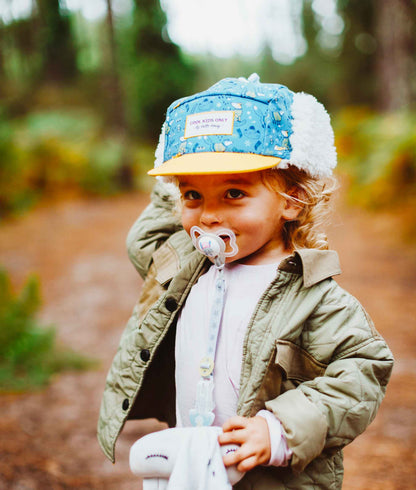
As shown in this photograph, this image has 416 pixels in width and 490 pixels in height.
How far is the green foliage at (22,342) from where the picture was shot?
3867mm

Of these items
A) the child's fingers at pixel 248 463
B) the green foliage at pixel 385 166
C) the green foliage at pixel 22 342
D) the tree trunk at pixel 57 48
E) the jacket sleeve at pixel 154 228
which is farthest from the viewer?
the tree trunk at pixel 57 48

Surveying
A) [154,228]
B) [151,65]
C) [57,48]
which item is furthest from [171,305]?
[57,48]

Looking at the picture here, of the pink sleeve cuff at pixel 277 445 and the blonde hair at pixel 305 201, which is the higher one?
the blonde hair at pixel 305 201

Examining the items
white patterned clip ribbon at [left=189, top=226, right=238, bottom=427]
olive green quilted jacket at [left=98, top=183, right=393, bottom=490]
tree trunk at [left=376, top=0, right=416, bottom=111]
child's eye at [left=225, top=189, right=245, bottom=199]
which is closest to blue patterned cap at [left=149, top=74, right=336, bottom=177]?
child's eye at [left=225, top=189, right=245, bottom=199]

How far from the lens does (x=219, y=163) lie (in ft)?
4.75

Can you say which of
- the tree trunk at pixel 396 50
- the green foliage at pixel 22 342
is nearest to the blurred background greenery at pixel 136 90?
the tree trunk at pixel 396 50

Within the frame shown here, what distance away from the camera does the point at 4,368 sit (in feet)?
12.8

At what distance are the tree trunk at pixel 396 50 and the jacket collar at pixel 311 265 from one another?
11.6 meters

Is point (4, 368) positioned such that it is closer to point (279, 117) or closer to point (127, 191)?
point (279, 117)

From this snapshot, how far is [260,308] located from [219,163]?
465 mm

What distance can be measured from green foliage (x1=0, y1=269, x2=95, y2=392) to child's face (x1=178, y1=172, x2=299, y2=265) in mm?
2743

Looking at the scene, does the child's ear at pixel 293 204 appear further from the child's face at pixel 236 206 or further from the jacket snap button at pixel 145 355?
the jacket snap button at pixel 145 355

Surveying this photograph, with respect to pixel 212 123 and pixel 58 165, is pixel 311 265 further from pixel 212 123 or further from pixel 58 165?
pixel 58 165

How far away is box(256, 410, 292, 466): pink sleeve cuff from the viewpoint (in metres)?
1.33
